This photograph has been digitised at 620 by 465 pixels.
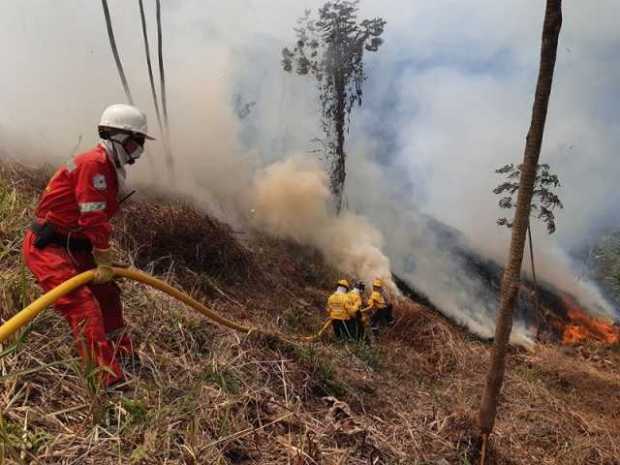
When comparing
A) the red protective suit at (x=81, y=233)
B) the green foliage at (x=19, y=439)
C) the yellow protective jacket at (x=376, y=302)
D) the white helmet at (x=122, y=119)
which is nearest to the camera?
the green foliage at (x=19, y=439)

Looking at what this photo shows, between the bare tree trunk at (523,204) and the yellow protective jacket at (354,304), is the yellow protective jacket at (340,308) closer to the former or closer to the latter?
the yellow protective jacket at (354,304)

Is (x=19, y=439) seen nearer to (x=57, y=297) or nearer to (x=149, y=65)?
(x=57, y=297)

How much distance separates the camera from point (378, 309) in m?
12.1

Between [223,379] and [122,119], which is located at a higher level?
[122,119]

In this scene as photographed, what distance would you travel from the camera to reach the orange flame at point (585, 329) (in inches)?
899

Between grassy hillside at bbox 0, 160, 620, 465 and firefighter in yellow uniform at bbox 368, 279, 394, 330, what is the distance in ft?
6.99

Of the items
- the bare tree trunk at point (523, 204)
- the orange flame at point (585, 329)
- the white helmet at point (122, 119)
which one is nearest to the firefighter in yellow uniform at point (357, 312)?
the bare tree trunk at point (523, 204)

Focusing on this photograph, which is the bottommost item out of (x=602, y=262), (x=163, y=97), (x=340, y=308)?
(x=602, y=262)

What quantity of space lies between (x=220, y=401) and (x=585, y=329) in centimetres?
2447

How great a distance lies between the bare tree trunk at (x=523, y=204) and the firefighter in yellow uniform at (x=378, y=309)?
6.67 metres

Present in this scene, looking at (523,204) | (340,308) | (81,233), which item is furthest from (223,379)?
(340,308)

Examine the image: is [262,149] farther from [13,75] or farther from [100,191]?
[100,191]

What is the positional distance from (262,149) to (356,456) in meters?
25.3

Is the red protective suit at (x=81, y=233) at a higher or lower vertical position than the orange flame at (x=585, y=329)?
higher
